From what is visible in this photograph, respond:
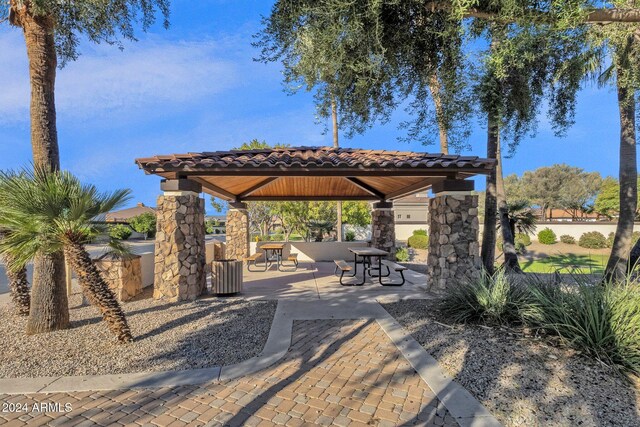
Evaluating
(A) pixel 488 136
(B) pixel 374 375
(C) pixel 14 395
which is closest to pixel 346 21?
(B) pixel 374 375

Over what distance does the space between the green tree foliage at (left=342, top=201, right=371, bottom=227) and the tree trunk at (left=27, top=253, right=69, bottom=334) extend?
17241mm

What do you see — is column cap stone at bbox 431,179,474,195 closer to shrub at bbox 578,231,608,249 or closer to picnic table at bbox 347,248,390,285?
picnic table at bbox 347,248,390,285

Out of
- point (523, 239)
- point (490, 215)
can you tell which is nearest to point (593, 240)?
point (523, 239)

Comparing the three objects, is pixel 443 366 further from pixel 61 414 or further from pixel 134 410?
pixel 61 414

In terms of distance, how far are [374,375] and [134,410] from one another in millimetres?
2451

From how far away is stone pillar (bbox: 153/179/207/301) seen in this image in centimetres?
707

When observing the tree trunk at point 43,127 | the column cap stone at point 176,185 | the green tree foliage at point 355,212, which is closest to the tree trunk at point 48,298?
the tree trunk at point 43,127

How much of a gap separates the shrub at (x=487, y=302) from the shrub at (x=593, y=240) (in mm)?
25348

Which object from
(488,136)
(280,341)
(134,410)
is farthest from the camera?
(488,136)

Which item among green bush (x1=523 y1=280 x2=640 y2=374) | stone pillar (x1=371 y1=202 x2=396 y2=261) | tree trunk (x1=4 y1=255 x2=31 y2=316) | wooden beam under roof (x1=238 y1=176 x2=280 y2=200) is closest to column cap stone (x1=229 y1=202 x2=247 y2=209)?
wooden beam under roof (x1=238 y1=176 x2=280 y2=200)

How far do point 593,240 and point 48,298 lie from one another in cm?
3143

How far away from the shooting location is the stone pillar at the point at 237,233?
14.1m

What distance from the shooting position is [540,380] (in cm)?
343

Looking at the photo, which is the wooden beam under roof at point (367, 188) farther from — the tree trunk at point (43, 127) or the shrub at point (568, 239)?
the shrub at point (568, 239)
